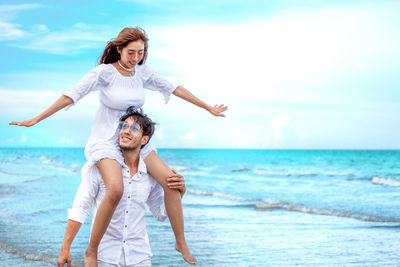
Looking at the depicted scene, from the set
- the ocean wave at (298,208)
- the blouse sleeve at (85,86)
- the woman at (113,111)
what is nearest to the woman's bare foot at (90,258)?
the woman at (113,111)

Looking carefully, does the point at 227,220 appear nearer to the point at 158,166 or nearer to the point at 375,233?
the point at 375,233

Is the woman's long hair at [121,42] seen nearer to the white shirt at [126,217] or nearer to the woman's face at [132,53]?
the woman's face at [132,53]

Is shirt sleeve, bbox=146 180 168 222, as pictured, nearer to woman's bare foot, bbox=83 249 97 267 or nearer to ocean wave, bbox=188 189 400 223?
woman's bare foot, bbox=83 249 97 267

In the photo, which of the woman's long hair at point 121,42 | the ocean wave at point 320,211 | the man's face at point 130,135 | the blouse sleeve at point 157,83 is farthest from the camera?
the ocean wave at point 320,211

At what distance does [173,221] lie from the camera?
396cm

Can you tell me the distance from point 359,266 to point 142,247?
4.07m

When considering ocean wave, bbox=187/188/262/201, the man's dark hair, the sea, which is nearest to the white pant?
the man's dark hair

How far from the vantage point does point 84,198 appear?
3.61 m

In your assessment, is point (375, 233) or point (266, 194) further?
point (266, 194)

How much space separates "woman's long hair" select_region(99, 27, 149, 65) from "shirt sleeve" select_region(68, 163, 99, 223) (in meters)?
0.92

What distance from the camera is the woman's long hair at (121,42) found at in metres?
3.83

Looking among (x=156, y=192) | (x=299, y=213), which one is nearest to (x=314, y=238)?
(x=299, y=213)

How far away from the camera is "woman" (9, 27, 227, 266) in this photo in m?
3.58

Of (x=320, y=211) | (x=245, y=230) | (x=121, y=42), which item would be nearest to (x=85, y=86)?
(x=121, y=42)
